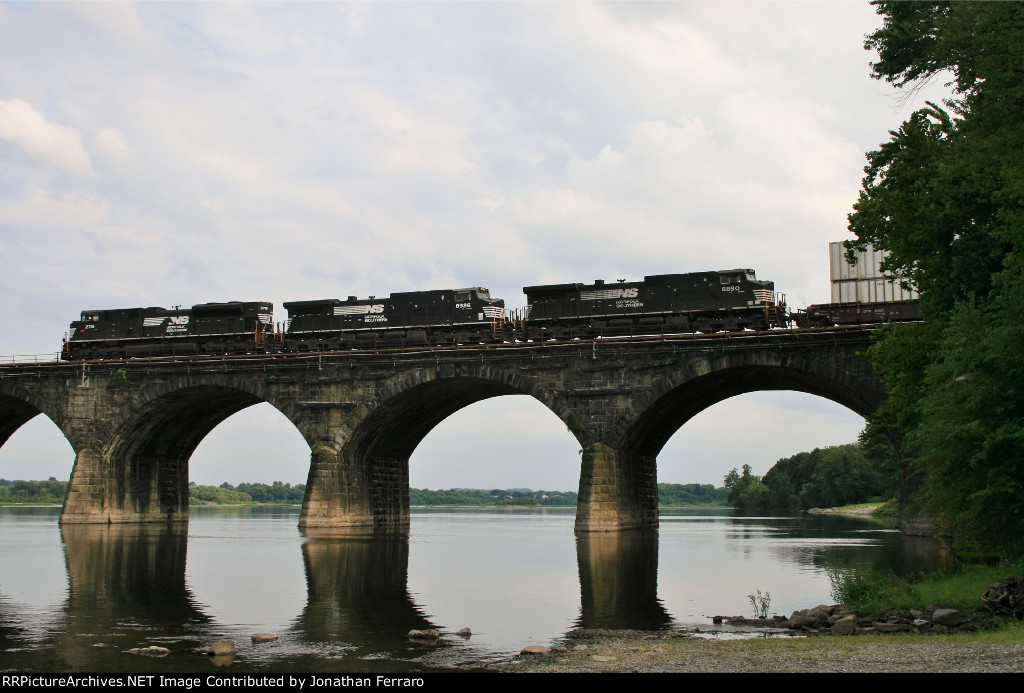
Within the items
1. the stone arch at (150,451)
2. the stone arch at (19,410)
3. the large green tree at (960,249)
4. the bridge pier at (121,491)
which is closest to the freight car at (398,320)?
the stone arch at (150,451)

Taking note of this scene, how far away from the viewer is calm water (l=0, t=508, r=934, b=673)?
53.6 ft

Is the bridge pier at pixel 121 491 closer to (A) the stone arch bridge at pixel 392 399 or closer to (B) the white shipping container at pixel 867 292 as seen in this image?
(A) the stone arch bridge at pixel 392 399

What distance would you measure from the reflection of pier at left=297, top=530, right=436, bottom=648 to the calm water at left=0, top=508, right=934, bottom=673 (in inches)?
2.6

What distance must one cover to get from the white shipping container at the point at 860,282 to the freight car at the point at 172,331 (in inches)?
1264

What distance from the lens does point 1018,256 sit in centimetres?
1931

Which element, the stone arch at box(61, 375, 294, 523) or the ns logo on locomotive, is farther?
the stone arch at box(61, 375, 294, 523)

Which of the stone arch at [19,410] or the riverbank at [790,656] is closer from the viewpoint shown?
Result: the riverbank at [790,656]

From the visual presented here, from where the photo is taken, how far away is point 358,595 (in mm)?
24750

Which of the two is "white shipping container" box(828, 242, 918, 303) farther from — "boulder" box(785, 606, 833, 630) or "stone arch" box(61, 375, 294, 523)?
"stone arch" box(61, 375, 294, 523)

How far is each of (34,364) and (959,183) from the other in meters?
50.3

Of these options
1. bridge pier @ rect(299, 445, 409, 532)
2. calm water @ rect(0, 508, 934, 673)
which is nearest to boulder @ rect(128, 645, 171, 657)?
calm water @ rect(0, 508, 934, 673)

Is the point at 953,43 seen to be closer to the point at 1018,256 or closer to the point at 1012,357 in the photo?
the point at 1018,256

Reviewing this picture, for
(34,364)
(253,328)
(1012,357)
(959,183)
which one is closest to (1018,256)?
(1012,357)

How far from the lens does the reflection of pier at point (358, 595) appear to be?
18562 millimetres
